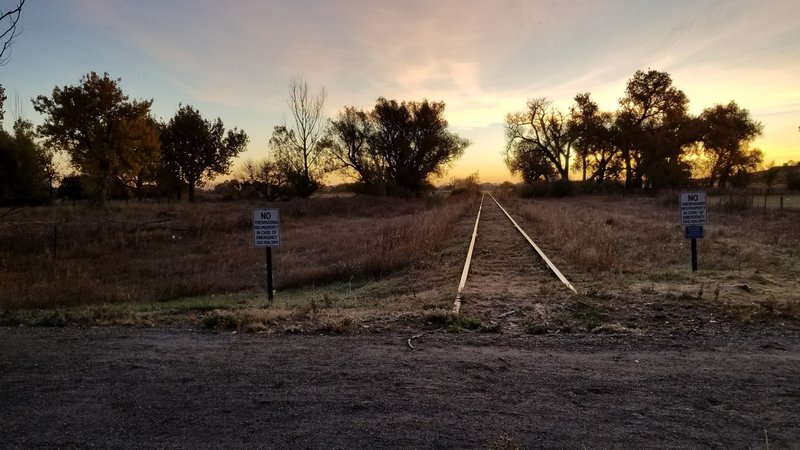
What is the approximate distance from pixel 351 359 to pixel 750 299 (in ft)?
21.6

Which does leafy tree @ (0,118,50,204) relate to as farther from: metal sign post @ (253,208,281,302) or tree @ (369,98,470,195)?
metal sign post @ (253,208,281,302)

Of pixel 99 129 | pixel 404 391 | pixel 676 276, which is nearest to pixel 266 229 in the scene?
pixel 404 391

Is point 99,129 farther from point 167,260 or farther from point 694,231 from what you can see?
point 694,231

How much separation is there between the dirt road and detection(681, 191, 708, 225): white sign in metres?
5.00

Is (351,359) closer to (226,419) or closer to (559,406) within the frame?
(226,419)

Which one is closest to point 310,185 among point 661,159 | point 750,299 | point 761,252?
point 661,159

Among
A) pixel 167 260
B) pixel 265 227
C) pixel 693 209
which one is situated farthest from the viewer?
pixel 167 260

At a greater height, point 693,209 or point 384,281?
point 693,209

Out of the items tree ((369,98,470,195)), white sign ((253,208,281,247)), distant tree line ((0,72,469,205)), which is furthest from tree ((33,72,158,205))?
white sign ((253,208,281,247))

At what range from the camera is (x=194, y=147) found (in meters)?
69.9

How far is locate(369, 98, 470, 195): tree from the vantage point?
66750 millimetres

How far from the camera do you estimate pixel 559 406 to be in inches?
173

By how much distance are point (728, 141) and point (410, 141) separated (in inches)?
1706

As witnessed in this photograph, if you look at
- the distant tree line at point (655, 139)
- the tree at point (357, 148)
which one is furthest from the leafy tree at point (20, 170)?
the distant tree line at point (655, 139)
